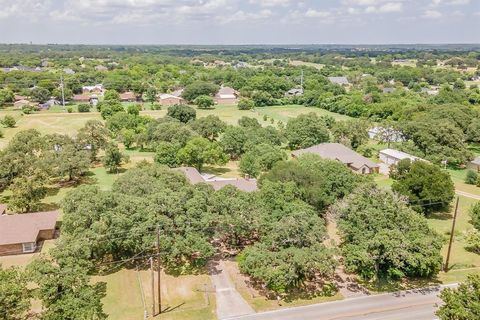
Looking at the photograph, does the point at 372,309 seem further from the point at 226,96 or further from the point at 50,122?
the point at 226,96

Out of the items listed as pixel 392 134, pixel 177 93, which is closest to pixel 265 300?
pixel 392 134

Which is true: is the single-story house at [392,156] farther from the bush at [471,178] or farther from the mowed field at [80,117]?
the mowed field at [80,117]

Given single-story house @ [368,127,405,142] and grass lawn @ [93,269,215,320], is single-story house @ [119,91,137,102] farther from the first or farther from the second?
grass lawn @ [93,269,215,320]

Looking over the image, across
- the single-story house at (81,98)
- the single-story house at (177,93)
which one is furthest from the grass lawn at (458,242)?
the single-story house at (81,98)

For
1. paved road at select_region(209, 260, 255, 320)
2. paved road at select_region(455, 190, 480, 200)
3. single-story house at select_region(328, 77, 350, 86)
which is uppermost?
single-story house at select_region(328, 77, 350, 86)

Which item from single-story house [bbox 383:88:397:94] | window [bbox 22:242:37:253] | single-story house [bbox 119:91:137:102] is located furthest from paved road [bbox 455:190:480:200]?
single-story house [bbox 119:91:137:102]

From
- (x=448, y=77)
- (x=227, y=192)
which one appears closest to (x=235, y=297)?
(x=227, y=192)
